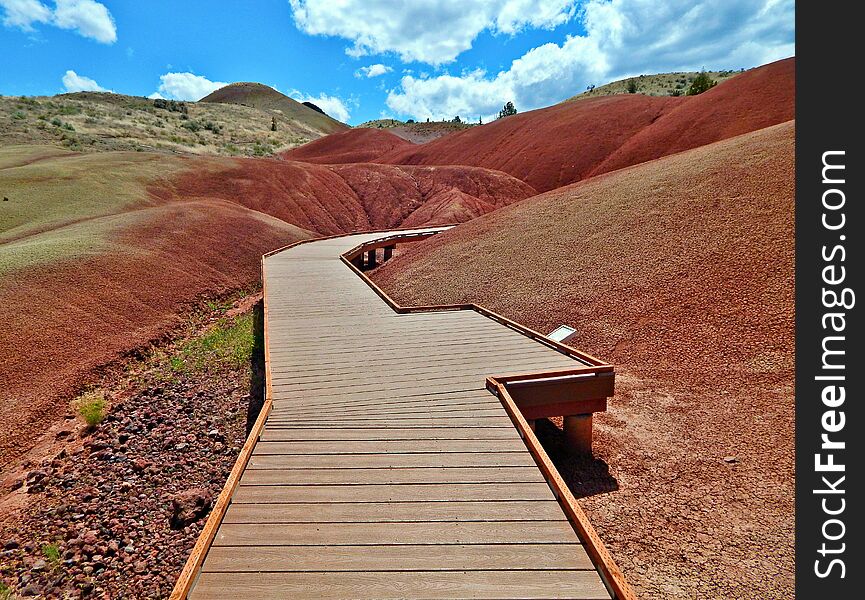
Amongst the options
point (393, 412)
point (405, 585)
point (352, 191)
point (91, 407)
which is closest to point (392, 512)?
point (405, 585)

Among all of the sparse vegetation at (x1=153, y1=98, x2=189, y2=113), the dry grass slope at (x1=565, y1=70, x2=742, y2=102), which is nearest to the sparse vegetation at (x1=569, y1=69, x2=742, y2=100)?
the dry grass slope at (x1=565, y1=70, x2=742, y2=102)

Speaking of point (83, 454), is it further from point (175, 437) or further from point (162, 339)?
point (162, 339)

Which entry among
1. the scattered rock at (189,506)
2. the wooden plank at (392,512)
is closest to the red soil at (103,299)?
the scattered rock at (189,506)

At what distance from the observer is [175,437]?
7.25 m

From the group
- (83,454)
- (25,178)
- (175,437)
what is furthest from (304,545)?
(25,178)

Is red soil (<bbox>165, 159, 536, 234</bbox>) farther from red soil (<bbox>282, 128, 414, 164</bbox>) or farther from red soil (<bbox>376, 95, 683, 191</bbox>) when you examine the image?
red soil (<bbox>282, 128, 414, 164</bbox>)

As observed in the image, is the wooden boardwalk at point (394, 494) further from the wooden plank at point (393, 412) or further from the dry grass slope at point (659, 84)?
the dry grass slope at point (659, 84)

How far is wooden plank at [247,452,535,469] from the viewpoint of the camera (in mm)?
4184

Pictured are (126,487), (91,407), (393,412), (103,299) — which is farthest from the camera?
(103,299)

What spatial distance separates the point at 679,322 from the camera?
941cm

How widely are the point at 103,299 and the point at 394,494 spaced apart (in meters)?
11.4

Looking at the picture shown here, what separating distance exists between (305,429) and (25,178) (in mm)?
28884

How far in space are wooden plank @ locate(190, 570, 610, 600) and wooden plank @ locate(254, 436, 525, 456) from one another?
1.44 m

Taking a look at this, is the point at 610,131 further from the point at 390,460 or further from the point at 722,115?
the point at 390,460
